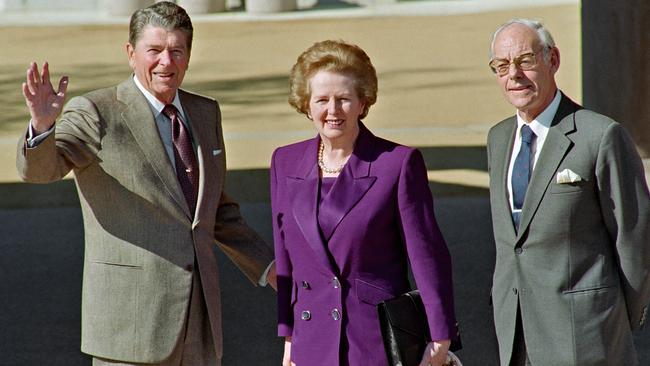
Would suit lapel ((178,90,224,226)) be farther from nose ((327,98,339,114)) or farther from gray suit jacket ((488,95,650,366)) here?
gray suit jacket ((488,95,650,366))

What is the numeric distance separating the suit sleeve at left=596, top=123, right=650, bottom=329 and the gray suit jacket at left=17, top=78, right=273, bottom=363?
4.81ft

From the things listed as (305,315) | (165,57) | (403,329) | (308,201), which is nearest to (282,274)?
(305,315)

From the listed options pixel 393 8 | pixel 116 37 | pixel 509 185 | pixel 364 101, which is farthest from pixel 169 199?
pixel 393 8

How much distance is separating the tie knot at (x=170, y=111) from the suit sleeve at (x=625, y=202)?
1584mm

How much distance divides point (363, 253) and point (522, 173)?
0.68 meters

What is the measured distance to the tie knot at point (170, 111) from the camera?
444 cm

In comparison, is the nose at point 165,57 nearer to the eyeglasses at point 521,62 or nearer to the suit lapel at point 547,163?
the eyeglasses at point 521,62

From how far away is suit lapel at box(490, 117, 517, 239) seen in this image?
4.41m

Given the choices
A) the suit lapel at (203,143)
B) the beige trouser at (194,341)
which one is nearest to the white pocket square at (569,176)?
the suit lapel at (203,143)

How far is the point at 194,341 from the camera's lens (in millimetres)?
4492

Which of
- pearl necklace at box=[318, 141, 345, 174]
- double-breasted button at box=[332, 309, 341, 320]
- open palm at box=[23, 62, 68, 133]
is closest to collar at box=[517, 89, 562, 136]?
pearl necklace at box=[318, 141, 345, 174]

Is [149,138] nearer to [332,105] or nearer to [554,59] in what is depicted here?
[332,105]

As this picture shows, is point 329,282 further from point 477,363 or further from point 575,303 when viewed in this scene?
A: point 477,363

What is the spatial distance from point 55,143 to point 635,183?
2059mm
